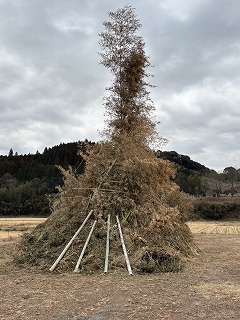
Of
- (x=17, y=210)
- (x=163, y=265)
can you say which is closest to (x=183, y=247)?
(x=163, y=265)

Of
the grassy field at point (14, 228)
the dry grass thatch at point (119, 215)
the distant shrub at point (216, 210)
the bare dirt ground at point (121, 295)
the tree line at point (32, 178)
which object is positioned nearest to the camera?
the bare dirt ground at point (121, 295)

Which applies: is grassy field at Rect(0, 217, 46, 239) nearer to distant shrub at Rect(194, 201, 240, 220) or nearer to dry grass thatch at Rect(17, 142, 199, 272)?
dry grass thatch at Rect(17, 142, 199, 272)

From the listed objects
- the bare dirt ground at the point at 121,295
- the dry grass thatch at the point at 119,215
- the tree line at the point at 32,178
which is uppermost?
the tree line at the point at 32,178

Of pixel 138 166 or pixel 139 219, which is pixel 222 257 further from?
pixel 138 166

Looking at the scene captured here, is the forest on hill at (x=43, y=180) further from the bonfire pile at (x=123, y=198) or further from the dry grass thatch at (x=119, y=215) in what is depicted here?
the dry grass thatch at (x=119, y=215)

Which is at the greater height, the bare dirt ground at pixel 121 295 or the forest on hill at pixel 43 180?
the forest on hill at pixel 43 180

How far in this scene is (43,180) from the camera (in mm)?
62562

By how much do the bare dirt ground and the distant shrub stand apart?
40663 mm

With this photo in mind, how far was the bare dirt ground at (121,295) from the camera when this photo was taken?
213 inches

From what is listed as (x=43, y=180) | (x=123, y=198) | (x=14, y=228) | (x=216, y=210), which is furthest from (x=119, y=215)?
(x=43, y=180)

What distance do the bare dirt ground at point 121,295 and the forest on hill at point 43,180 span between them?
40.7 m

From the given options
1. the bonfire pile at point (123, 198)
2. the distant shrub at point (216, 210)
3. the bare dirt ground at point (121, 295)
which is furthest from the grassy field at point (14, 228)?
the distant shrub at point (216, 210)

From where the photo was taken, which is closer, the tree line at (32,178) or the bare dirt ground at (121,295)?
the bare dirt ground at (121,295)

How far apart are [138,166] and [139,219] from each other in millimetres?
1516
